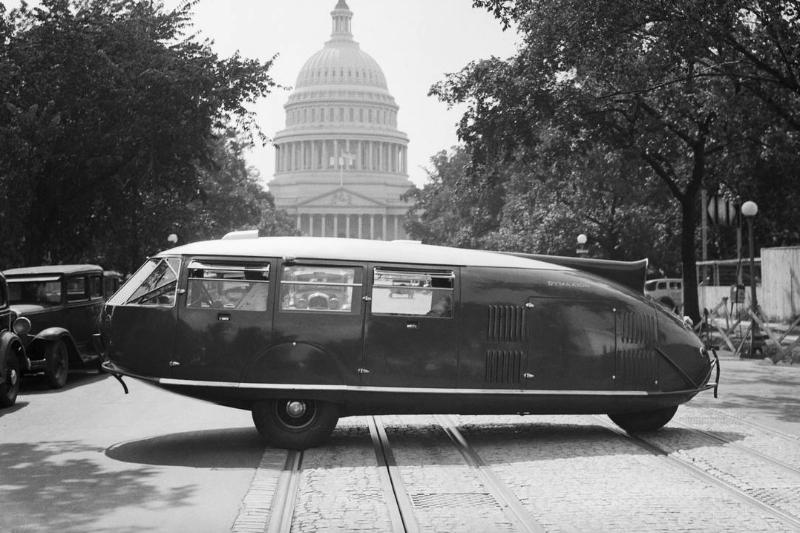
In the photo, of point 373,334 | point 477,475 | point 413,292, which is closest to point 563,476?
point 477,475

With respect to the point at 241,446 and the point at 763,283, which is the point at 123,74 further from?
the point at 241,446

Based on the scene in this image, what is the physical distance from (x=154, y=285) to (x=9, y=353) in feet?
14.6

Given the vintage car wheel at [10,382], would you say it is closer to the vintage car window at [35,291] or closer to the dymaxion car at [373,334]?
the dymaxion car at [373,334]

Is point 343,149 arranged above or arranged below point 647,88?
above

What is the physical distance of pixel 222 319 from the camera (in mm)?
11578

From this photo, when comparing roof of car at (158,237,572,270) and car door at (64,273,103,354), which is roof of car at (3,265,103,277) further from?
roof of car at (158,237,572,270)

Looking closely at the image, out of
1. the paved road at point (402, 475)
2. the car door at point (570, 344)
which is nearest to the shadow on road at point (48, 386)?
the paved road at point (402, 475)

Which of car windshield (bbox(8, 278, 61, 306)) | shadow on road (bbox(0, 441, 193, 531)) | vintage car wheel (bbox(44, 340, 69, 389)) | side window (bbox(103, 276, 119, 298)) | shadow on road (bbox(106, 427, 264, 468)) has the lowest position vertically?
shadow on road (bbox(0, 441, 193, 531))

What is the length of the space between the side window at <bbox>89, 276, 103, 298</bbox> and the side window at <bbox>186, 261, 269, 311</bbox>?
10.2m

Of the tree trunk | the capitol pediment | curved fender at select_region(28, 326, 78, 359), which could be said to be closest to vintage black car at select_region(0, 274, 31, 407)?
curved fender at select_region(28, 326, 78, 359)

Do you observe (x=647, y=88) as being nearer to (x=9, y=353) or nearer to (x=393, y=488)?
(x=9, y=353)

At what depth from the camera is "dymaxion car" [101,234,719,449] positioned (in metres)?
11.5

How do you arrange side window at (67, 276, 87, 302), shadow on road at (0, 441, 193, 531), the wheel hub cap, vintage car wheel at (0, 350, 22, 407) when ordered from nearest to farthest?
shadow on road at (0, 441, 193, 531)
the wheel hub cap
vintage car wheel at (0, 350, 22, 407)
side window at (67, 276, 87, 302)

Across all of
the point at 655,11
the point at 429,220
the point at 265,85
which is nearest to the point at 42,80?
the point at 265,85
